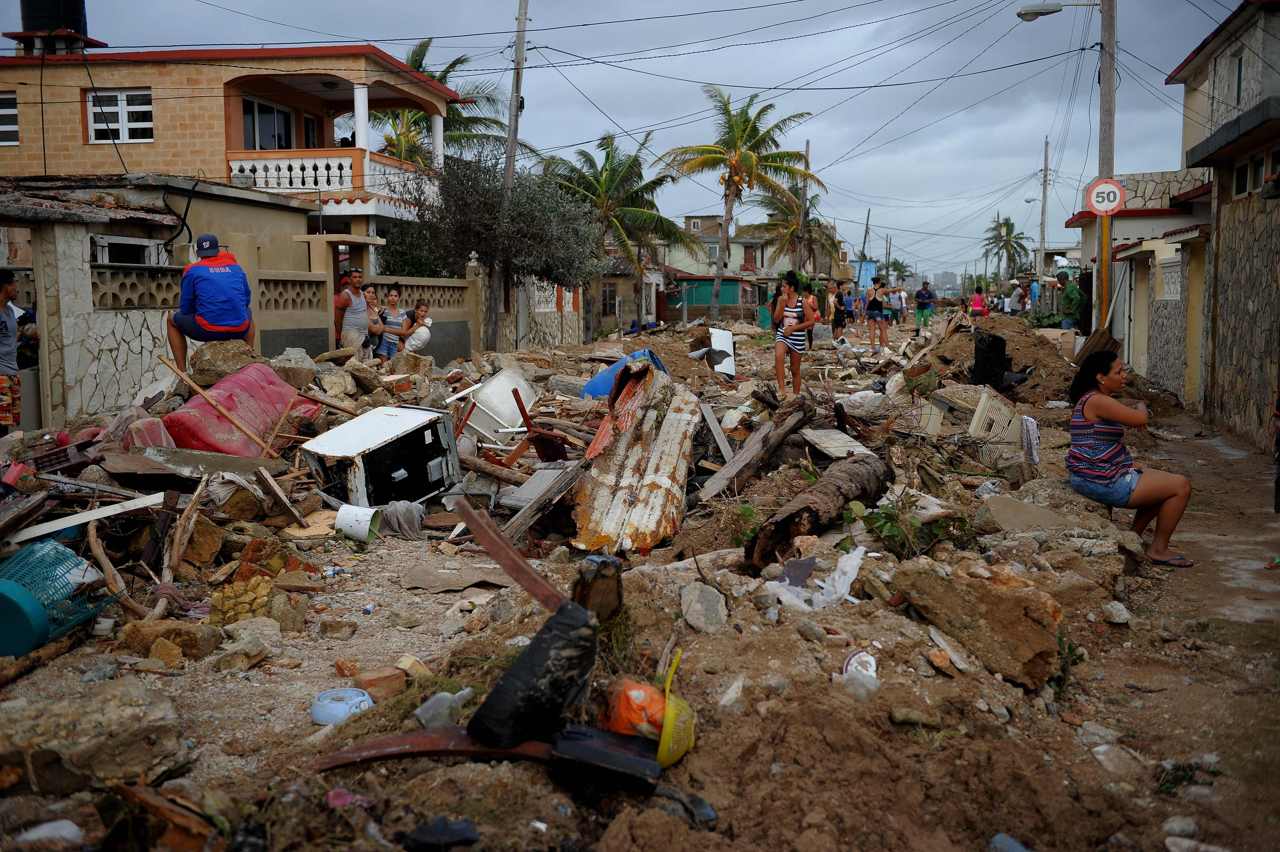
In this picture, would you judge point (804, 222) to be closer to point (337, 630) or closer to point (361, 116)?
point (361, 116)

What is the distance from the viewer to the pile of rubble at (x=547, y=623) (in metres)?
3.40

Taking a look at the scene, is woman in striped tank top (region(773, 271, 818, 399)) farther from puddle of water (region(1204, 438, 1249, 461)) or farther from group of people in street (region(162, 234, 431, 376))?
group of people in street (region(162, 234, 431, 376))

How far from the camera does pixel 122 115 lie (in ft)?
73.1

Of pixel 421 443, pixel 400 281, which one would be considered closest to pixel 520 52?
pixel 400 281

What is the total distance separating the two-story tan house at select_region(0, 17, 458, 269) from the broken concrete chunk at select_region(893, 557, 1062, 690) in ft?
62.6

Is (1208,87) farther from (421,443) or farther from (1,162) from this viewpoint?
(1,162)

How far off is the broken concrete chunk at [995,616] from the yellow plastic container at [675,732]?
145 cm

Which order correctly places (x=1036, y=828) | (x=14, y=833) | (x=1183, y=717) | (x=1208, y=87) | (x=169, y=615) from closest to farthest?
(x=14, y=833)
(x=1036, y=828)
(x=1183, y=717)
(x=169, y=615)
(x=1208, y=87)

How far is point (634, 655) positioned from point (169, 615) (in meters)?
3.07

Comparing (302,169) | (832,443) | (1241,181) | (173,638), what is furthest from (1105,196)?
(302,169)

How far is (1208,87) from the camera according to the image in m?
21.9

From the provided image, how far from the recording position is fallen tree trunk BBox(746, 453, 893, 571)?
6.22m

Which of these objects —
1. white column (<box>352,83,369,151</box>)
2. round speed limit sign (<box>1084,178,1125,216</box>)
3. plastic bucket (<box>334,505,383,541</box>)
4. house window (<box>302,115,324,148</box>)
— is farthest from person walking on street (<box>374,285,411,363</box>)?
house window (<box>302,115,324,148</box>)

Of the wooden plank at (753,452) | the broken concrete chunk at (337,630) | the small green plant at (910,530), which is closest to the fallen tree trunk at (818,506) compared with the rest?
the small green plant at (910,530)
